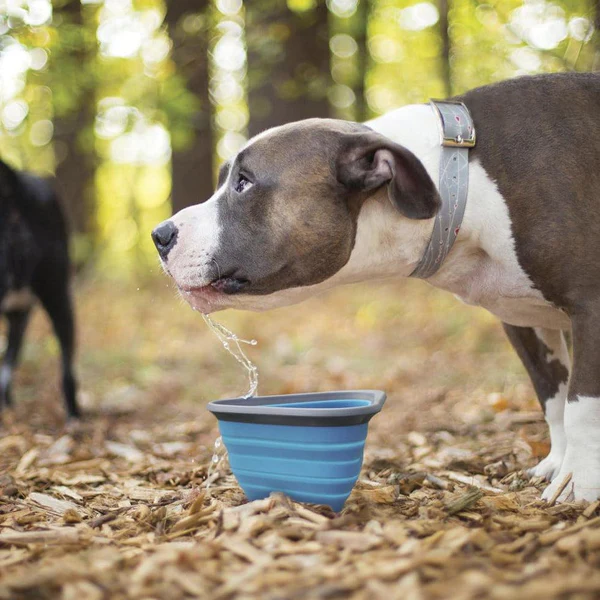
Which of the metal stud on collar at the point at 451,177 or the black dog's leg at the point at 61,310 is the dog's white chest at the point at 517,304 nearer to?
the metal stud on collar at the point at 451,177

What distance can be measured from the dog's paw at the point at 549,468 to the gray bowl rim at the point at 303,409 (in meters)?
1.00

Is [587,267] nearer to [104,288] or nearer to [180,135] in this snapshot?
[180,135]

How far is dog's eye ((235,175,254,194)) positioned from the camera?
3090mm

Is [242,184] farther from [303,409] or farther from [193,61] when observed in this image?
[193,61]

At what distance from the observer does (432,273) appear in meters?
3.28

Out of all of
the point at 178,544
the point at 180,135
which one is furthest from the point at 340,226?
the point at 180,135

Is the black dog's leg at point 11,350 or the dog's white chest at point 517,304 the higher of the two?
the dog's white chest at point 517,304

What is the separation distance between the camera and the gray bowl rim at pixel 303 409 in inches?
105

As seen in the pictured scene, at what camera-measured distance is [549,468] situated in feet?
11.5

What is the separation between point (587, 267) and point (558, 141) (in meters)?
0.52

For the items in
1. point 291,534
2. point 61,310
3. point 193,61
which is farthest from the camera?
point 193,61

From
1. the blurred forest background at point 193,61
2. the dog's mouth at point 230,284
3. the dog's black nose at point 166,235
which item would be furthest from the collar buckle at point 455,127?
the blurred forest background at point 193,61

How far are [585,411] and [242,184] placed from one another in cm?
159

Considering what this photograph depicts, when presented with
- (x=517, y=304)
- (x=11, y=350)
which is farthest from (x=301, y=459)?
(x=11, y=350)
